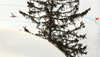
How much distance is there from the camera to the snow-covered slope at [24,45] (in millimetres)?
→ 892

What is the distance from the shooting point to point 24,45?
3.17ft

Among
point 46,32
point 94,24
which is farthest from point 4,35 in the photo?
point 94,24

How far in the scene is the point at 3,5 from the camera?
11.3 metres

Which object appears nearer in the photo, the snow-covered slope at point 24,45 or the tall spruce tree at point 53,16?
the snow-covered slope at point 24,45

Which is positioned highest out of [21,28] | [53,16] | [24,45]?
[53,16]

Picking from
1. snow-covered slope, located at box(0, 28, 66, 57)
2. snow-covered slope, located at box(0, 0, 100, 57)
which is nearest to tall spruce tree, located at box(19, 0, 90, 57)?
snow-covered slope, located at box(0, 0, 100, 57)

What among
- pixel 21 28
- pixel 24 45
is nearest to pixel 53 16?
pixel 24 45

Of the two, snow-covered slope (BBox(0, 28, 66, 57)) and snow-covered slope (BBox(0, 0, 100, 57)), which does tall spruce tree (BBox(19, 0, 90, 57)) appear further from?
snow-covered slope (BBox(0, 28, 66, 57))

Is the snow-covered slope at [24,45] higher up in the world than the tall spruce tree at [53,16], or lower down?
lower down

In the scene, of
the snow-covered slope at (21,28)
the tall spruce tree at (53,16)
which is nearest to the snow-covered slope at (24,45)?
the snow-covered slope at (21,28)

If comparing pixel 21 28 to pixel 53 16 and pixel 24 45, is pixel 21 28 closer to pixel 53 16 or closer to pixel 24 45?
pixel 53 16

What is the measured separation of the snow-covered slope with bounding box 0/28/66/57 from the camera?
0.89m

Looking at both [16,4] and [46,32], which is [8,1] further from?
[46,32]

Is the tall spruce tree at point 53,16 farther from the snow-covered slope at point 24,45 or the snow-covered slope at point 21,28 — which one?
the snow-covered slope at point 24,45
